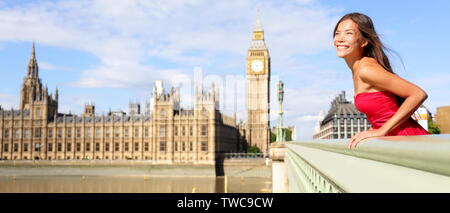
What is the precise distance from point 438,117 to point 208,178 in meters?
62.6

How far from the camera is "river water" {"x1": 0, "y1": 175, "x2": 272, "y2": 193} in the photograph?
161ft

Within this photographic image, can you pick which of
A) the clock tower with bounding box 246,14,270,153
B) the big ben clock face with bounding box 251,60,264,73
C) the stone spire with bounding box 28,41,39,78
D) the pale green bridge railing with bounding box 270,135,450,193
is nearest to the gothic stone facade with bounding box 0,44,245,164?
the stone spire with bounding box 28,41,39,78

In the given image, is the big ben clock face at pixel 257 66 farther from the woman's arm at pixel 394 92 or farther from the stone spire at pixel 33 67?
the woman's arm at pixel 394 92

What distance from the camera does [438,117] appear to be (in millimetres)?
3217

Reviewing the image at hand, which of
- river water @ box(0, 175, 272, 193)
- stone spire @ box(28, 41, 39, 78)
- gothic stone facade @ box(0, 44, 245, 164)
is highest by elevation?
stone spire @ box(28, 41, 39, 78)

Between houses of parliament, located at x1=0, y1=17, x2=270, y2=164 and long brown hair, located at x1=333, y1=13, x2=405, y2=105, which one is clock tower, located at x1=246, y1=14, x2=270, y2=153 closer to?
houses of parliament, located at x1=0, y1=17, x2=270, y2=164

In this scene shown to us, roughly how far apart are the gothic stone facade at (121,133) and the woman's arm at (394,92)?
6557 cm

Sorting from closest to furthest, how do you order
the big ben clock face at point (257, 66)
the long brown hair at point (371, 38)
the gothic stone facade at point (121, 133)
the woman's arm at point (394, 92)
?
the woman's arm at point (394, 92) < the long brown hair at point (371, 38) < the gothic stone facade at point (121, 133) < the big ben clock face at point (257, 66)

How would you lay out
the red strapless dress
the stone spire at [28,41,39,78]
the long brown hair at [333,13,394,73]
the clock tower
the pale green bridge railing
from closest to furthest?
1. the pale green bridge railing
2. the red strapless dress
3. the long brown hair at [333,13,394,73]
4. the stone spire at [28,41,39,78]
5. the clock tower

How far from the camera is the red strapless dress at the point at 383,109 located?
9.03 feet

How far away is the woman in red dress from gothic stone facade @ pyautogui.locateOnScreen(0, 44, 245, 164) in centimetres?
6522

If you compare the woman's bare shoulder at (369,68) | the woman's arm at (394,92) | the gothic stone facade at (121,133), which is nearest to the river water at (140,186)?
the gothic stone facade at (121,133)

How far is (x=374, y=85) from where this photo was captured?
2861 millimetres
